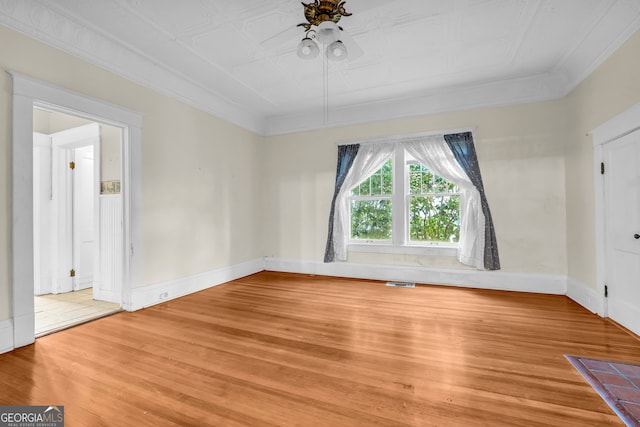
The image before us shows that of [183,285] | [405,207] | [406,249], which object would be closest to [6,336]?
[183,285]

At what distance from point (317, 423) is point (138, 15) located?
3.65 metres

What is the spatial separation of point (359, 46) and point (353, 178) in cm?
224

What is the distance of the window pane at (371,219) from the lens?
5.00 m

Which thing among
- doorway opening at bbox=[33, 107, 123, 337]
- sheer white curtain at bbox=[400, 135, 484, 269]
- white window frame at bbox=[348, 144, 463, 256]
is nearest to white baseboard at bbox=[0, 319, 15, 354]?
doorway opening at bbox=[33, 107, 123, 337]

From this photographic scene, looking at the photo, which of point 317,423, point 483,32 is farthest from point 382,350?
A: point 483,32

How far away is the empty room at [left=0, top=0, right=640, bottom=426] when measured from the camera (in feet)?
6.34

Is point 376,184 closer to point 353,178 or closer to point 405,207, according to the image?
point 353,178

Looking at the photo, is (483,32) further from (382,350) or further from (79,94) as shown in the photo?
(79,94)

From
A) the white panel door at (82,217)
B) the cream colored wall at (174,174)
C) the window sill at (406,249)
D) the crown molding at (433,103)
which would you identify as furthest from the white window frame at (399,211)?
the white panel door at (82,217)

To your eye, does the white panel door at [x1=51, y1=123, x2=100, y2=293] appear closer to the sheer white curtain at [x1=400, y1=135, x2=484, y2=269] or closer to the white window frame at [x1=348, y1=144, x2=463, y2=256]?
the white window frame at [x1=348, y1=144, x2=463, y2=256]

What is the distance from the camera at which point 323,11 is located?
100 inches

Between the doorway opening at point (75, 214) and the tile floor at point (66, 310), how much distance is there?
1 centimetres

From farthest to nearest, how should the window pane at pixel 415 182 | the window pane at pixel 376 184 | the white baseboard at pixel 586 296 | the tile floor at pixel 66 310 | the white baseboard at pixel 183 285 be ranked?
the window pane at pixel 376 184, the window pane at pixel 415 182, the white baseboard at pixel 183 285, the white baseboard at pixel 586 296, the tile floor at pixel 66 310

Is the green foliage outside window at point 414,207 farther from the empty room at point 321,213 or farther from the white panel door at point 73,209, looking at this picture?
the white panel door at point 73,209
